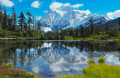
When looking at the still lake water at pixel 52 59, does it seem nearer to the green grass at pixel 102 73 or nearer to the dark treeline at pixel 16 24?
the green grass at pixel 102 73

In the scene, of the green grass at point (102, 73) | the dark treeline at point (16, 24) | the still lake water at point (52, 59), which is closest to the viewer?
the green grass at point (102, 73)

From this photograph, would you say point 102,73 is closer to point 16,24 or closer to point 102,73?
point 102,73

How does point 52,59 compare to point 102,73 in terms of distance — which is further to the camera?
point 52,59

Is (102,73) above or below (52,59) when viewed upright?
above

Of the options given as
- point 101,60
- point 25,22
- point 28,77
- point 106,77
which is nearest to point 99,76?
point 106,77

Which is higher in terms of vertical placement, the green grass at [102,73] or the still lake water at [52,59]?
the green grass at [102,73]

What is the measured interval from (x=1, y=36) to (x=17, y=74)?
93.2 metres

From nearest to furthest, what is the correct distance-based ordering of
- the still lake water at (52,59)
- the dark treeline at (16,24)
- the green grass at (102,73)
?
1. the green grass at (102,73)
2. the still lake water at (52,59)
3. the dark treeline at (16,24)

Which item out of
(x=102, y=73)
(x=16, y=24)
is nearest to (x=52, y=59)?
(x=102, y=73)

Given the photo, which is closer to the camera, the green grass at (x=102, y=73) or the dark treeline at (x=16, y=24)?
the green grass at (x=102, y=73)

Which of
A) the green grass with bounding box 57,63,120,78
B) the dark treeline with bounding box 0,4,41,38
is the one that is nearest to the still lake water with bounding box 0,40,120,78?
the green grass with bounding box 57,63,120,78

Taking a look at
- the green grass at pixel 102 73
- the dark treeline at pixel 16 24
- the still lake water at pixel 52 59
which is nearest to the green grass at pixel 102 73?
the green grass at pixel 102 73

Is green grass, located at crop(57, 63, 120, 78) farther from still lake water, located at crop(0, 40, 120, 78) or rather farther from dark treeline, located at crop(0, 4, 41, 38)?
dark treeline, located at crop(0, 4, 41, 38)

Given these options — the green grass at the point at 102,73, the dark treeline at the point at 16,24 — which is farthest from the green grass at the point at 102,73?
the dark treeline at the point at 16,24
